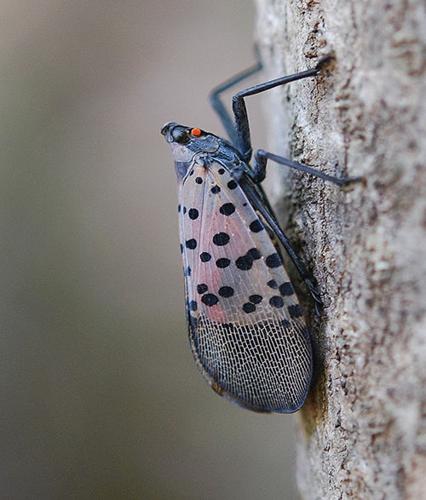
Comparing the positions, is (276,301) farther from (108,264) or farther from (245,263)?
(108,264)

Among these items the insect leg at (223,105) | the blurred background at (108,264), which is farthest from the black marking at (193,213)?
the blurred background at (108,264)

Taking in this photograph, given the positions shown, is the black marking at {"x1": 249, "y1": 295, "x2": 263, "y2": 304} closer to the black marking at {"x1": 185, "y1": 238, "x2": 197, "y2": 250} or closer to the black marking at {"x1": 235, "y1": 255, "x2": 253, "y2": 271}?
the black marking at {"x1": 235, "y1": 255, "x2": 253, "y2": 271}

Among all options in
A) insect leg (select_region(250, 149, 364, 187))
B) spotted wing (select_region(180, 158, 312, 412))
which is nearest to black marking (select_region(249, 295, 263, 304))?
spotted wing (select_region(180, 158, 312, 412))

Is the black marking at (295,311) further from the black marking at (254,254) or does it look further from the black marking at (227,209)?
the black marking at (227,209)

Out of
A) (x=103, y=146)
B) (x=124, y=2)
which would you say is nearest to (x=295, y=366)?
(x=103, y=146)

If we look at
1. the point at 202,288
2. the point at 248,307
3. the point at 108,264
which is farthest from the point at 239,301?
the point at 108,264

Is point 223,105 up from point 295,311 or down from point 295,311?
up

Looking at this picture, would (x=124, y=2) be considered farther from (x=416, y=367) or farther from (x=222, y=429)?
(x=416, y=367)
